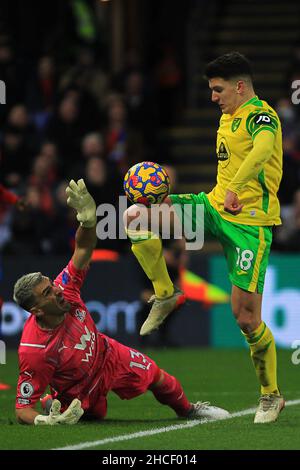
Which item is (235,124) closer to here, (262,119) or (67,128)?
(262,119)

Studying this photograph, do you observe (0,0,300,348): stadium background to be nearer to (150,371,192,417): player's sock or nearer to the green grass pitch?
the green grass pitch

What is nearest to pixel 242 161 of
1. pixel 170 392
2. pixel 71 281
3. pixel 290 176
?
pixel 71 281

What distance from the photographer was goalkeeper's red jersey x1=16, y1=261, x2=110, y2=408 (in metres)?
9.12

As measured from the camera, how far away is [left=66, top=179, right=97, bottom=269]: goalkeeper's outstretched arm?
30.4ft

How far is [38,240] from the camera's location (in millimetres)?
16547

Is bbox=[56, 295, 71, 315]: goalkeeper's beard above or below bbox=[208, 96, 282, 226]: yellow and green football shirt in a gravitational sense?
below

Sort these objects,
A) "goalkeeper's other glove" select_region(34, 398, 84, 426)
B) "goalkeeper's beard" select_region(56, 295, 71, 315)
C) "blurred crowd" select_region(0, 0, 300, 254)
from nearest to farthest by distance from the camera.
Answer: "goalkeeper's other glove" select_region(34, 398, 84, 426) < "goalkeeper's beard" select_region(56, 295, 71, 315) < "blurred crowd" select_region(0, 0, 300, 254)

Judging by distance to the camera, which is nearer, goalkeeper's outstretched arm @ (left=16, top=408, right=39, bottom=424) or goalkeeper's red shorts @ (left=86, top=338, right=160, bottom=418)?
goalkeeper's outstretched arm @ (left=16, top=408, right=39, bottom=424)

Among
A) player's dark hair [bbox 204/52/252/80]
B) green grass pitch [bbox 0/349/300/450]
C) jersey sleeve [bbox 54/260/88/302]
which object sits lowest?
green grass pitch [bbox 0/349/300/450]

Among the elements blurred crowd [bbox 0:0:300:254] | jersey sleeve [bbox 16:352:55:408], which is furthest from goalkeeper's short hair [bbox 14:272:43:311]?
blurred crowd [bbox 0:0:300:254]

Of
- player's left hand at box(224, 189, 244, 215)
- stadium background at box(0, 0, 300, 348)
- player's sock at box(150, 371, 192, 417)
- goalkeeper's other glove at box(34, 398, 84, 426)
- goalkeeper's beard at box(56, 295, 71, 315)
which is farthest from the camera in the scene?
stadium background at box(0, 0, 300, 348)

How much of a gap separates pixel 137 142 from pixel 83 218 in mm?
8121
